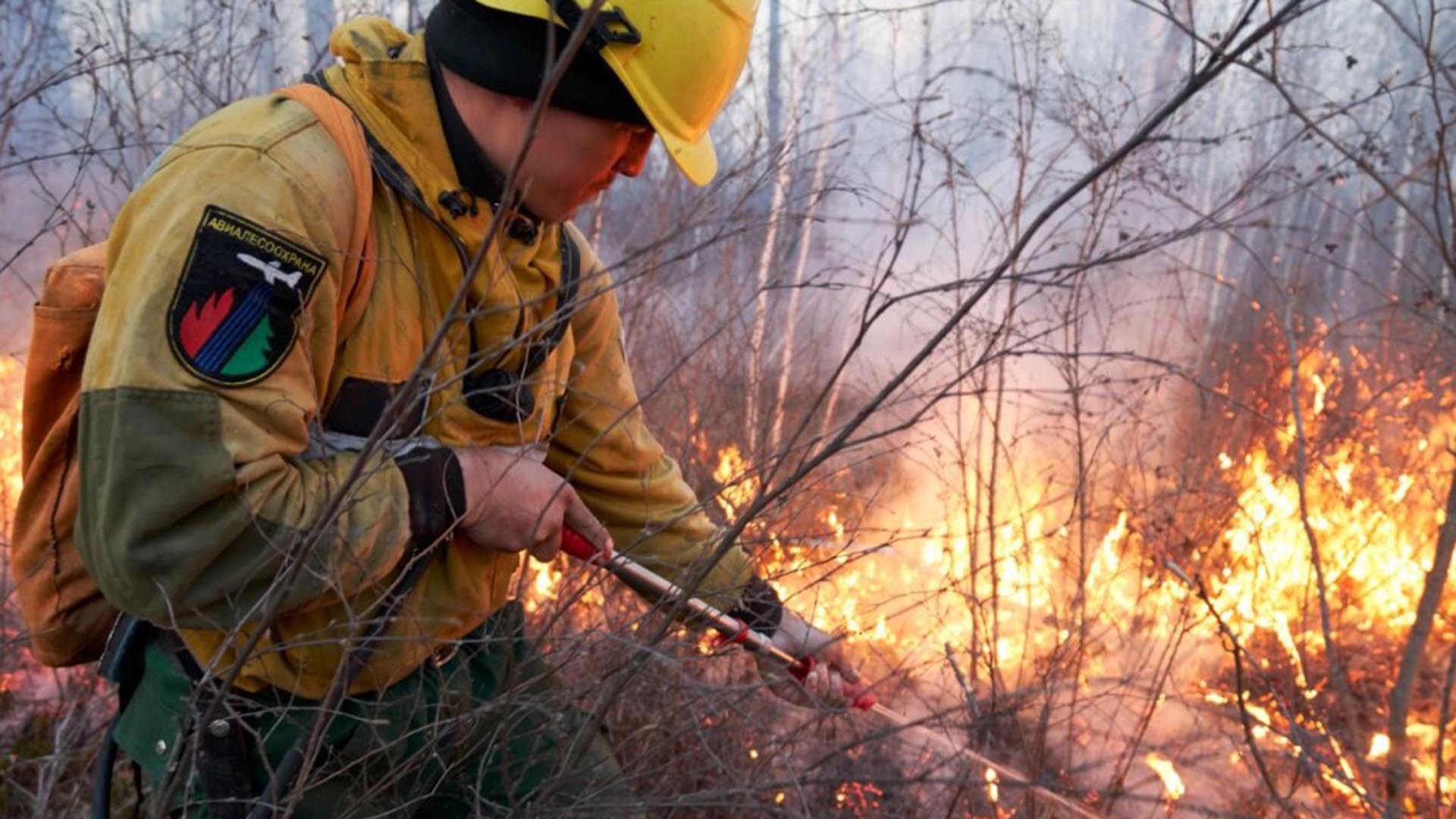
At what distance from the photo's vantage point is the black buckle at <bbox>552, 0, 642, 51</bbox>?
75.0 inches

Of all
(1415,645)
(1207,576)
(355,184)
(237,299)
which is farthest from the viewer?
(1207,576)

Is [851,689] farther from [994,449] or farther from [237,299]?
[994,449]

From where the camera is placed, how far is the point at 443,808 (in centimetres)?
237

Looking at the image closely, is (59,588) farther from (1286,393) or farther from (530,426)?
(1286,393)

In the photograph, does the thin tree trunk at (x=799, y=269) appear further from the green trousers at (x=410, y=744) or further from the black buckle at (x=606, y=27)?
the green trousers at (x=410, y=744)

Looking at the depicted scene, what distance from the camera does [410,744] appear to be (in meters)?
2.17

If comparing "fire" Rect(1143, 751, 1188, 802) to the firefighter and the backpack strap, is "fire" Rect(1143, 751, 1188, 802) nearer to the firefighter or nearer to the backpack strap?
the firefighter

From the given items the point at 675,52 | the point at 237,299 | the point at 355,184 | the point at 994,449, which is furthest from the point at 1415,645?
the point at 237,299

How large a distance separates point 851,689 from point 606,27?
59.7 inches

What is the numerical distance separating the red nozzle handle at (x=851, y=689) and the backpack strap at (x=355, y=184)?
1220 mm

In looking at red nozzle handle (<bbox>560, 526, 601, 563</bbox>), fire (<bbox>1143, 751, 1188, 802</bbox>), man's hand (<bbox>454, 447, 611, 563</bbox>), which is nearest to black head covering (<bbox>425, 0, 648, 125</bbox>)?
man's hand (<bbox>454, 447, 611, 563</bbox>)

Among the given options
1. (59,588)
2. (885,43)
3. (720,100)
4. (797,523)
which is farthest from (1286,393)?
(59,588)

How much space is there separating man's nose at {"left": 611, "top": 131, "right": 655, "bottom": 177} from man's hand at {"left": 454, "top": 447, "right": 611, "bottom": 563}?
1.86 ft

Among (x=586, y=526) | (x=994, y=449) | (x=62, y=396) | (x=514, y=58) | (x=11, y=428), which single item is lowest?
(x=11, y=428)
